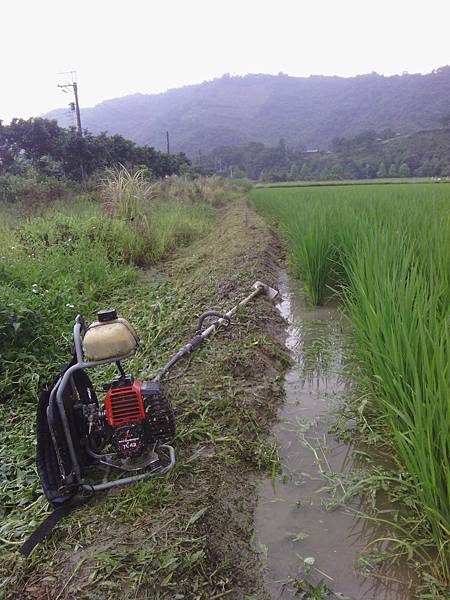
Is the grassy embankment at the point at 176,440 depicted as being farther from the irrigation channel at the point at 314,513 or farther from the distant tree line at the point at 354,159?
the distant tree line at the point at 354,159

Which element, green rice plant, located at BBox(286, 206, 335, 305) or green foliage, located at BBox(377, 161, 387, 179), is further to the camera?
green foliage, located at BBox(377, 161, 387, 179)

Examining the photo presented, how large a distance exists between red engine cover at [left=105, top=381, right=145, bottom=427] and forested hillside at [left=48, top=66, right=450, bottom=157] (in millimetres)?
62520

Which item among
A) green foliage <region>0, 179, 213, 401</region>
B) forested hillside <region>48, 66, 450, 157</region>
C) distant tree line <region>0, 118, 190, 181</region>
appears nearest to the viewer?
green foliage <region>0, 179, 213, 401</region>

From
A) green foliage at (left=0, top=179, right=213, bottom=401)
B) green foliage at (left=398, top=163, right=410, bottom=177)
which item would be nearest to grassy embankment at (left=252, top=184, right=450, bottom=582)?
green foliage at (left=0, top=179, right=213, bottom=401)

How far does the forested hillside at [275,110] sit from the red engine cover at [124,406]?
6252 cm

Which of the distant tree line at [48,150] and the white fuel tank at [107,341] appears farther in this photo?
the distant tree line at [48,150]

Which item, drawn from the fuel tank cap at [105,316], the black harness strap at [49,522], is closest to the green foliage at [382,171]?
the fuel tank cap at [105,316]

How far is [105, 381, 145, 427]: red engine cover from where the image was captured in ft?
5.51

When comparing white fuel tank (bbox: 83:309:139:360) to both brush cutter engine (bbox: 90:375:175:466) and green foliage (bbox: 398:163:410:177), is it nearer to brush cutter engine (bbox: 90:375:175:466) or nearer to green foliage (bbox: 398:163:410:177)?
brush cutter engine (bbox: 90:375:175:466)

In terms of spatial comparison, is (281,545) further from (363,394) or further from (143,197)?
(143,197)

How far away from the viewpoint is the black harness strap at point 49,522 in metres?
1.42

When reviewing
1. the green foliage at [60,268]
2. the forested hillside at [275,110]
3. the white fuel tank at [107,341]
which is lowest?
the green foliage at [60,268]

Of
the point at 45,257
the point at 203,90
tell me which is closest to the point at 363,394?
the point at 45,257

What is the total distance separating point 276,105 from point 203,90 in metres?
40.5
